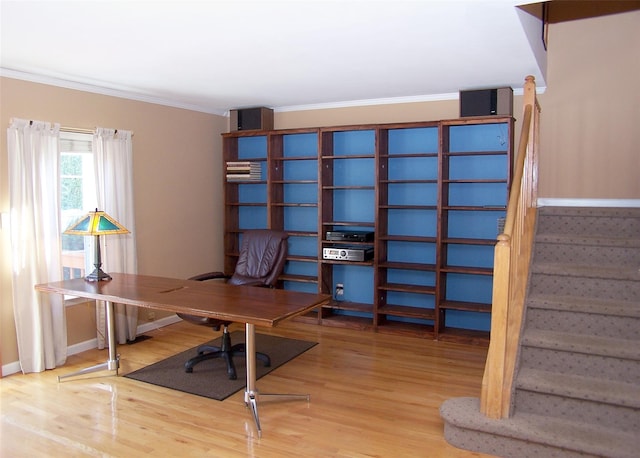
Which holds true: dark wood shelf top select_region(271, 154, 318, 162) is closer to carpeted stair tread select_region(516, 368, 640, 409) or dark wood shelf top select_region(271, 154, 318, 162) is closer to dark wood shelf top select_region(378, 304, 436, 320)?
dark wood shelf top select_region(378, 304, 436, 320)

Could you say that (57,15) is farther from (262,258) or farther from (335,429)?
(335,429)

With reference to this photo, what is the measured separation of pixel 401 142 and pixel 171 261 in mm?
2735

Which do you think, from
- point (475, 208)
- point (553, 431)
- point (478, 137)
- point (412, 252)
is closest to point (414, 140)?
point (478, 137)

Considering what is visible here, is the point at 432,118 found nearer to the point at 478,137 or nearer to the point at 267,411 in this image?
the point at 478,137

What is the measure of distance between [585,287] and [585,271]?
103 mm

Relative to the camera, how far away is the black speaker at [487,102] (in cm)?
462

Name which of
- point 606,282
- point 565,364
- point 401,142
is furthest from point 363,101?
point 565,364

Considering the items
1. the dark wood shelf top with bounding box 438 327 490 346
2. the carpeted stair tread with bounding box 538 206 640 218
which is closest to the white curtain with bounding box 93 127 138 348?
the dark wood shelf top with bounding box 438 327 490 346

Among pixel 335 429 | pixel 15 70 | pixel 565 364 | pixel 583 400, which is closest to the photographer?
pixel 583 400

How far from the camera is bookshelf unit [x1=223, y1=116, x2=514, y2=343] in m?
4.91

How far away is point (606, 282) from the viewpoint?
3223 millimetres

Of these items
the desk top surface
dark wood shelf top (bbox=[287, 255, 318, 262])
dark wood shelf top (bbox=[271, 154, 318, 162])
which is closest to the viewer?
the desk top surface

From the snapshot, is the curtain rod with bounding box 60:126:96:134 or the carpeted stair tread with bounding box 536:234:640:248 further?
the curtain rod with bounding box 60:126:96:134

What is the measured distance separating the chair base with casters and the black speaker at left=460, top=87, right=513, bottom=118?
286 centimetres
